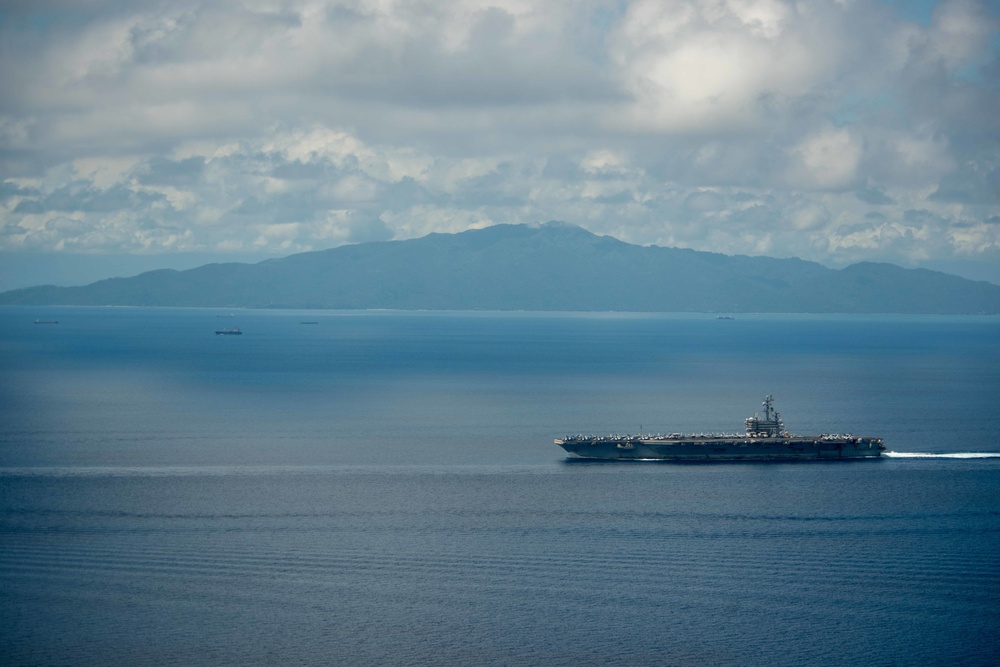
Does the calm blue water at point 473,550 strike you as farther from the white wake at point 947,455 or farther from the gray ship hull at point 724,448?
the gray ship hull at point 724,448

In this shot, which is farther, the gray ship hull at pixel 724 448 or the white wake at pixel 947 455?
the gray ship hull at pixel 724 448

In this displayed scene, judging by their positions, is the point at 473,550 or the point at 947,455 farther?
the point at 947,455

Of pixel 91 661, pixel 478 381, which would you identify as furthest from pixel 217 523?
pixel 478 381

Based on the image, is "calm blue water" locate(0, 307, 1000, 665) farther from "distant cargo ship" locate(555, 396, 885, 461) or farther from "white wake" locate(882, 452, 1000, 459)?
"distant cargo ship" locate(555, 396, 885, 461)

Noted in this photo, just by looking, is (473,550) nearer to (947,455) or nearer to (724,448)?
(724,448)

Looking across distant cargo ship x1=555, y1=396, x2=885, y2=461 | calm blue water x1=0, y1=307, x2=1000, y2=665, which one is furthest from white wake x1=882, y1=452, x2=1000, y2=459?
distant cargo ship x1=555, y1=396, x2=885, y2=461

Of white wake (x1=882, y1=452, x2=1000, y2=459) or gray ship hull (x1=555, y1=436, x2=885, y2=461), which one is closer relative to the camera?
white wake (x1=882, y1=452, x2=1000, y2=459)

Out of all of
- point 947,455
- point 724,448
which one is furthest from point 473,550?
point 947,455

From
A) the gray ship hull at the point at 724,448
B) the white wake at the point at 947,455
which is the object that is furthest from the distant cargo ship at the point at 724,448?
the white wake at the point at 947,455
